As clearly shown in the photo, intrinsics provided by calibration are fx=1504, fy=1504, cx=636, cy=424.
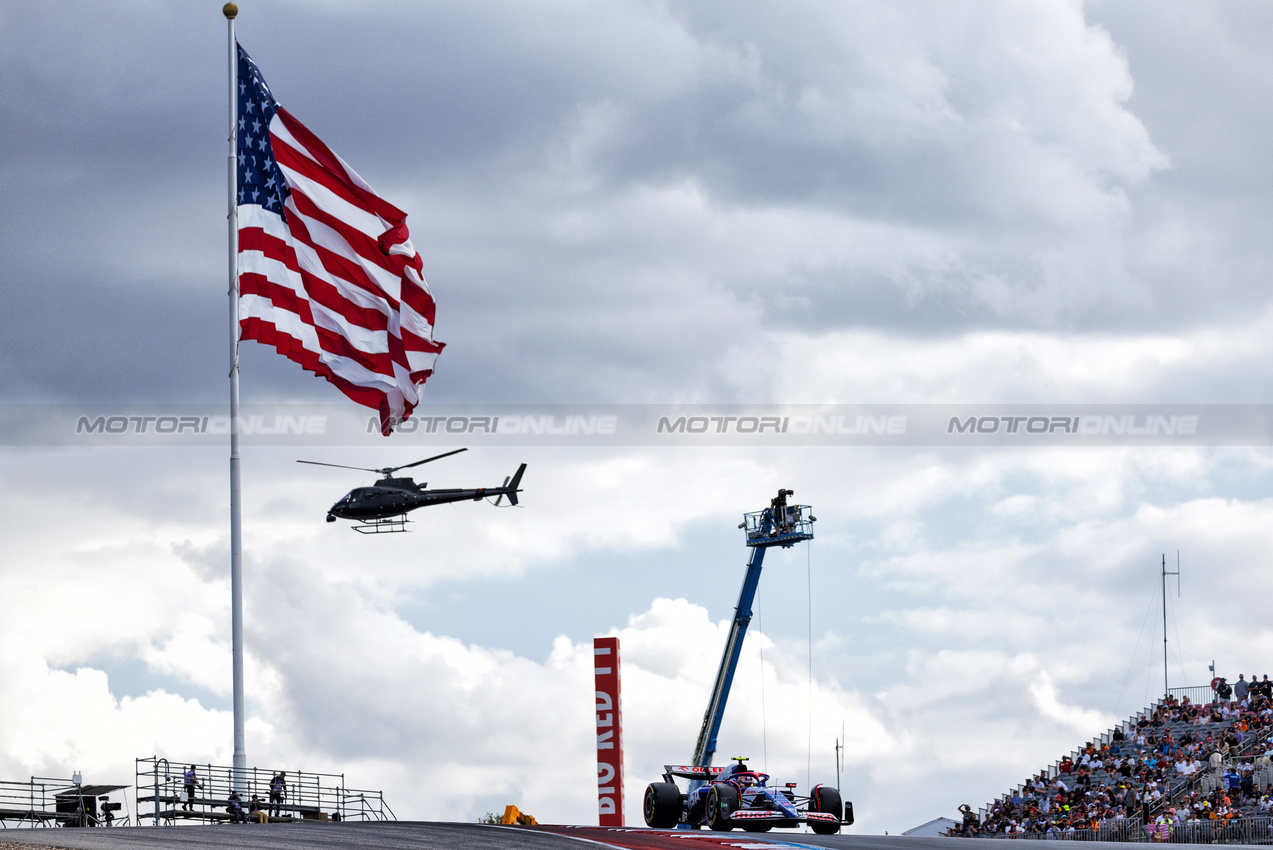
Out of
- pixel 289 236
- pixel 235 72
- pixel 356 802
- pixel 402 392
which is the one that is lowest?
pixel 356 802

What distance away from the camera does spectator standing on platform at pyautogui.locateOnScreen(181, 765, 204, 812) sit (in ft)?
106

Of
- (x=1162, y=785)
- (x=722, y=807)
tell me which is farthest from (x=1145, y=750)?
(x=722, y=807)

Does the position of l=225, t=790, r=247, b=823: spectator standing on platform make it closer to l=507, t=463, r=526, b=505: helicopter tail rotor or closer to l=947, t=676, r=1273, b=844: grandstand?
l=507, t=463, r=526, b=505: helicopter tail rotor

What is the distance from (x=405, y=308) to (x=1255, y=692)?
30.9 metres

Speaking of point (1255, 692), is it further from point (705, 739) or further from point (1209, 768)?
point (705, 739)

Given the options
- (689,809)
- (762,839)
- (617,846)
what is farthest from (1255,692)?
(617,846)

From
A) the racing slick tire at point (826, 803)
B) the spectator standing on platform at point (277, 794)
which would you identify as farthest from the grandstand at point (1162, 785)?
the spectator standing on platform at point (277, 794)

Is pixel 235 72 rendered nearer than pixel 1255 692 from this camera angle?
Yes

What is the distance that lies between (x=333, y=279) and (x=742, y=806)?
1490 cm

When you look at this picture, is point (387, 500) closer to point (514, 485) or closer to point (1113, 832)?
point (514, 485)

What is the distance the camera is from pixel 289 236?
28875 mm

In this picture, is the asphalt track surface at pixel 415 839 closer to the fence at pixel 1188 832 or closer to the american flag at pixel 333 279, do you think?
the fence at pixel 1188 832

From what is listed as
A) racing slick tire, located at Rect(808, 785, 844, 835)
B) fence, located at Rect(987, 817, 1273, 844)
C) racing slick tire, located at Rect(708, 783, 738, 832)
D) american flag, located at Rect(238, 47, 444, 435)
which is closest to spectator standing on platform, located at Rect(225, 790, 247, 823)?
american flag, located at Rect(238, 47, 444, 435)

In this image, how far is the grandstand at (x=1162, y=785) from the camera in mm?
35406
